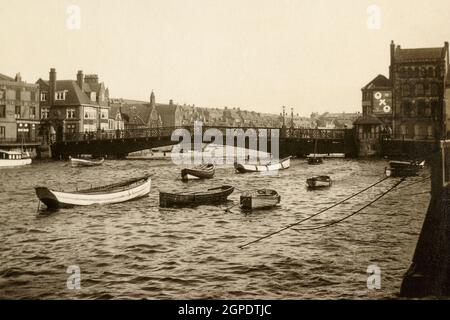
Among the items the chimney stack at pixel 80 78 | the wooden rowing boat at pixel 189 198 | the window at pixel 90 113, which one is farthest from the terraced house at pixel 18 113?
the wooden rowing boat at pixel 189 198

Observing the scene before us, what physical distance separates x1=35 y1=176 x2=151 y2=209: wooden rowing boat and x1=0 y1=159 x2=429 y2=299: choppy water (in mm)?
604

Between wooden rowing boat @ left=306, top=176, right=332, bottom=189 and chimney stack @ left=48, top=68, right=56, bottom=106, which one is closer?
wooden rowing boat @ left=306, top=176, right=332, bottom=189

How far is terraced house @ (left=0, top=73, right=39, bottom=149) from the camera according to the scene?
71125 mm

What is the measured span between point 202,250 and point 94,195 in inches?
528

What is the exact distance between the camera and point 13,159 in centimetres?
6300

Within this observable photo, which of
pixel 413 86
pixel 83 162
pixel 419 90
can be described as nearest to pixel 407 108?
pixel 419 90

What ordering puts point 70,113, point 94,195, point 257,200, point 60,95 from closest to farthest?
point 257,200
point 94,195
point 70,113
point 60,95

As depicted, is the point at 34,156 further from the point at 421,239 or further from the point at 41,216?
the point at 421,239

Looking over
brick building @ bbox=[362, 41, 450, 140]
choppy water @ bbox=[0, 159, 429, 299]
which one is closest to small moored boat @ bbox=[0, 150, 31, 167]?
choppy water @ bbox=[0, 159, 429, 299]

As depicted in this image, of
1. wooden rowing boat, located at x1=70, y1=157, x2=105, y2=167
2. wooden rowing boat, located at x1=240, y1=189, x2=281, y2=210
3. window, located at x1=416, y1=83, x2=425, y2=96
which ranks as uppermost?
window, located at x1=416, y1=83, x2=425, y2=96

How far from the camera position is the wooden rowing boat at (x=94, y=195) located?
99.3ft

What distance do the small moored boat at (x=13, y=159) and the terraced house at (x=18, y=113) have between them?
5.21 metres

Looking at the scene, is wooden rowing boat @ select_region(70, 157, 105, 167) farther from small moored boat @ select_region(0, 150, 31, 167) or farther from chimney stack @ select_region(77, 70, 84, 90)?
chimney stack @ select_region(77, 70, 84, 90)

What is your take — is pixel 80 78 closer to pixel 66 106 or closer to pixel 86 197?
pixel 66 106
